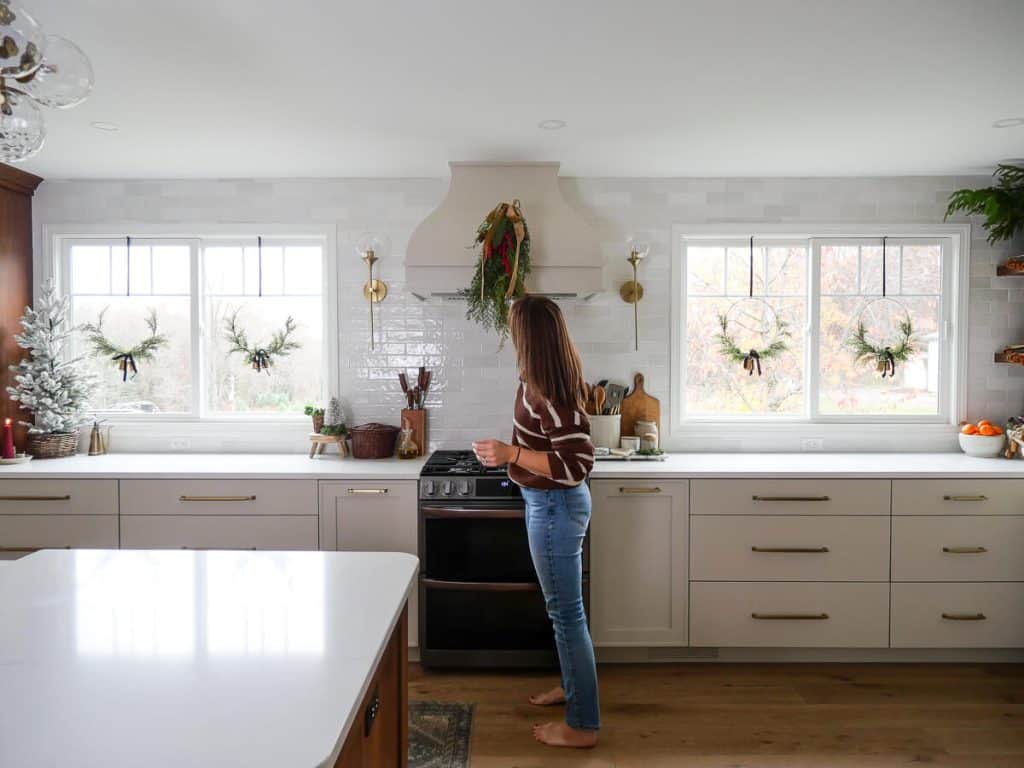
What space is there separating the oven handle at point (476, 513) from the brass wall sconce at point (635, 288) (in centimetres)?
125

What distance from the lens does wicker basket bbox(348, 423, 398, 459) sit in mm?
3594

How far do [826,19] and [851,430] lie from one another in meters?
2.47

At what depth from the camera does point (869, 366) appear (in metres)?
3.90

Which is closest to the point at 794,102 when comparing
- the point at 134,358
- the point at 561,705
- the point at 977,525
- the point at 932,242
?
the point at 932,242

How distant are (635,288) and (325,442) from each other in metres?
1.85

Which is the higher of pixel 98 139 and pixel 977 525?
pixel 98 139

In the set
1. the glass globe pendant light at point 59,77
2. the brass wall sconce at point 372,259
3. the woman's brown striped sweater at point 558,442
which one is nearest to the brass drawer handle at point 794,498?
the woman's brown striped sweater at point 558,442

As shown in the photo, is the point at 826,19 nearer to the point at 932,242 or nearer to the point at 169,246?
the point at 932,242

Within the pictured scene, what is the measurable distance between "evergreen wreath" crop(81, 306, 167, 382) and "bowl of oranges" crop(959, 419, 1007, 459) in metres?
4.42

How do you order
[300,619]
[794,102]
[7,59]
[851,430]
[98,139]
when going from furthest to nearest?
[851,430] → [98,139] → [794,102] → [300,619] → [7,59]

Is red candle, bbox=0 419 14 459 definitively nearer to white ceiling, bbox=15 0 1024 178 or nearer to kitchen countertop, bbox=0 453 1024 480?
kitchen countertop, bbox=0 453 1024 480

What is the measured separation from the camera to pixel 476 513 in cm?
308

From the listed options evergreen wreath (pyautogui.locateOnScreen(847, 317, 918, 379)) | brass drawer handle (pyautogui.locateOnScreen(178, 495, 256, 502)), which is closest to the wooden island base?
brass drawer handle (pyautogui.locateOnScreen(178, 495, 256, 502))

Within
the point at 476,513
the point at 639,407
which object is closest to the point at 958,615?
the point at 639,407
